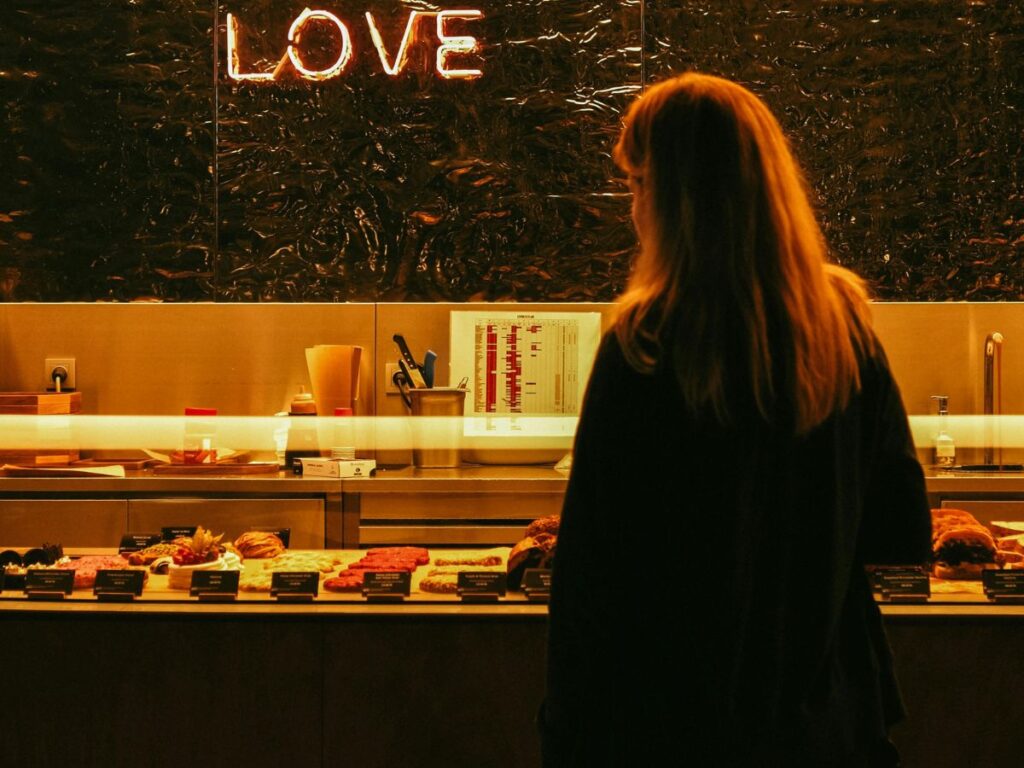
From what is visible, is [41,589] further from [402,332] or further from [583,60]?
[583,60]

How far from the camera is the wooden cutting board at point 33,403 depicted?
425 cm

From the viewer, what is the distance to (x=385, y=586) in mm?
2260

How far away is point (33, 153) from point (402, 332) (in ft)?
5.30

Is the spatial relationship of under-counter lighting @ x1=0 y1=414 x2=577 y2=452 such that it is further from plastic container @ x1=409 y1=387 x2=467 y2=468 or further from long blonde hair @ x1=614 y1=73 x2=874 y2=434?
long blonde hair @ x1=614 y1=73 x2=874 y2=434

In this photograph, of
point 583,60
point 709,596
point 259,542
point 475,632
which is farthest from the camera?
point 583,60

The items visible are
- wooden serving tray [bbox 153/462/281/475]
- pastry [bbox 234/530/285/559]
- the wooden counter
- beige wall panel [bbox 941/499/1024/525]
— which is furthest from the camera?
wooden serving tray [bbox 153/462/281/475]

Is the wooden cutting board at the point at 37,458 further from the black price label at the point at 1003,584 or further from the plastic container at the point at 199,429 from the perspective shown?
the black price label at the point at 1003,584

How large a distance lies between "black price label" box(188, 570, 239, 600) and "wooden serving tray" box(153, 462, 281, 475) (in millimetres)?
1801

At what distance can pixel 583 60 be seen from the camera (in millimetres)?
4367

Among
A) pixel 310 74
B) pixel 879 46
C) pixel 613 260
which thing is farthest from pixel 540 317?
pixel 879 46

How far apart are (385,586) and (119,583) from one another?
1.78ft

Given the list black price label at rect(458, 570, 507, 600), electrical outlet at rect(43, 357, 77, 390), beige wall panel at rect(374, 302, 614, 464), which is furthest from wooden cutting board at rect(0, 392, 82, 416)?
black price label at rect(458, 570, 507, 600)

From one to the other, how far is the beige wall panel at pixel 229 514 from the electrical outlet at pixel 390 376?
2.39 ft

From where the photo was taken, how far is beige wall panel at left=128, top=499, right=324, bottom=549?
3928 mm
